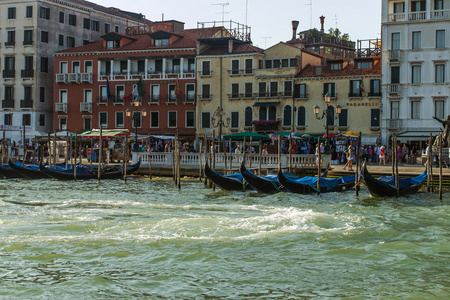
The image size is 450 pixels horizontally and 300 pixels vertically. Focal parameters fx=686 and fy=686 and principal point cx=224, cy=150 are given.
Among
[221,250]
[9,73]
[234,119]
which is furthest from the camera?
[9,73]

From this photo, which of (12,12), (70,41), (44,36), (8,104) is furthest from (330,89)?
(12,12)

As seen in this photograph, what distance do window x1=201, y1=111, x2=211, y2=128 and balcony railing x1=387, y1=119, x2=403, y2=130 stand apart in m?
9.93

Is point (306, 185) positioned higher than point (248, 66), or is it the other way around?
point (248, 66)

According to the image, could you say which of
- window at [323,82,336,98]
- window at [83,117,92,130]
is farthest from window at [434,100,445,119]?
Result: window at [83,117,92,130]

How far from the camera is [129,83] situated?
3906cm

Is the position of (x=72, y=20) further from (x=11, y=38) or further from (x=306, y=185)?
(x=306, y=185)

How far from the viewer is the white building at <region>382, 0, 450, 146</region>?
32375 millimetres

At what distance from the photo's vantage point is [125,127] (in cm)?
3953

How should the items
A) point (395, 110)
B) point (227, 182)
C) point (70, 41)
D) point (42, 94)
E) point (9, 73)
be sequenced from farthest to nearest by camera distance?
point (70, 41) → point (42, 94) → point (9, 73) → point (395, 110) → point (227, 182)

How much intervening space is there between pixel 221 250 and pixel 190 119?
2785 cm

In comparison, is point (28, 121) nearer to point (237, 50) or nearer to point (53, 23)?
point (53, 23)

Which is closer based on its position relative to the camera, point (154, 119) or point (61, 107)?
point (154, 119)

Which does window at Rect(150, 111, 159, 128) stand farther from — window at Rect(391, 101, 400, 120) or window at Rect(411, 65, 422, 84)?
window at Rect(411, 65, 422, 84)

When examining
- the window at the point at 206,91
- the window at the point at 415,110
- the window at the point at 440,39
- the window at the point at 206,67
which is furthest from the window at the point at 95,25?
the window at the point at 440,39
